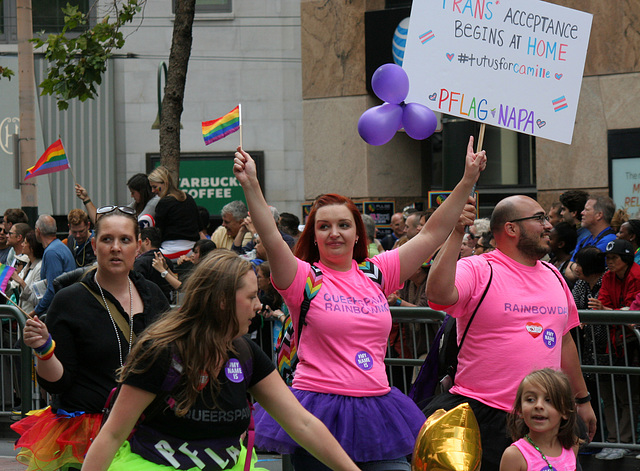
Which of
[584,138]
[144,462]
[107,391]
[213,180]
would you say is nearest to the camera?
[144,462]

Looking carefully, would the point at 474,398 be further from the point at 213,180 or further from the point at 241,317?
the point at 213,180

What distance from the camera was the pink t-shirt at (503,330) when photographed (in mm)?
4609

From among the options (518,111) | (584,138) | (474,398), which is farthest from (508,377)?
(584,138)

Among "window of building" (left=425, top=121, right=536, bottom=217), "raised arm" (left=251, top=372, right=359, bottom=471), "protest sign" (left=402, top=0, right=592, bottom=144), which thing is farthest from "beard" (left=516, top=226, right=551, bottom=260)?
"window of building" (left=425, top=121, right=536, bottom=217)

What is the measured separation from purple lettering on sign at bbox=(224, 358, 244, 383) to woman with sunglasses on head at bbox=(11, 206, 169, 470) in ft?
3.46

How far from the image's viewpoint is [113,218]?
175 inches

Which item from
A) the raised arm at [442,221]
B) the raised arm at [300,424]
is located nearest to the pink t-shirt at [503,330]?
the raised arm at [442,221]

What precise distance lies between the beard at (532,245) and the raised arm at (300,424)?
1.83 metres

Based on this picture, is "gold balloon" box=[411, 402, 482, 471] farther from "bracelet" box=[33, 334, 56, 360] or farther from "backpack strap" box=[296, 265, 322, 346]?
"bracelet" box=[33, 334, 56, 360]

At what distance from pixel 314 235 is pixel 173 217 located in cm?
611

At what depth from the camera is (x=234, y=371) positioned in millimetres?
3348

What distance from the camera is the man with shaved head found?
4590 mm

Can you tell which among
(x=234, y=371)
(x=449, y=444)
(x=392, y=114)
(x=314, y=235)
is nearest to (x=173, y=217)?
(x=392, y=114)

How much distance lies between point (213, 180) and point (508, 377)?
17.2m
